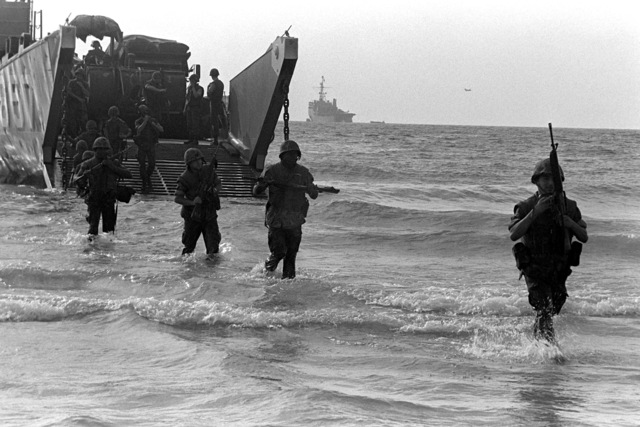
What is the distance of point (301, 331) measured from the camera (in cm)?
827

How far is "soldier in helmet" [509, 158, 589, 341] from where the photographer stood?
279 inches

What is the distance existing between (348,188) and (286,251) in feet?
52.8

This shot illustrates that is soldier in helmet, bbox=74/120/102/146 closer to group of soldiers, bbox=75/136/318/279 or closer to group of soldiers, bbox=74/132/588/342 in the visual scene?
group of soldiers, bbox=75/136/318/279

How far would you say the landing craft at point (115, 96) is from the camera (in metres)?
17.3

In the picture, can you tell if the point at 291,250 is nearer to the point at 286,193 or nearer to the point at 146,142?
the point at 286,193

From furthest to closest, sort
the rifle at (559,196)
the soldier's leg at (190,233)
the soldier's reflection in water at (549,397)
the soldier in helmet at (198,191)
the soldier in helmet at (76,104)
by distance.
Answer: the soldier in helmet at (76,104) → the soldier's leg at (190,233) → the soldier in helmet at (198,191) → the rifle at (559,196) → the soldier's reflection in water at (549,397)

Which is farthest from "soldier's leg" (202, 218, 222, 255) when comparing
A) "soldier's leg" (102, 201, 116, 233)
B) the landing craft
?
the landing craft

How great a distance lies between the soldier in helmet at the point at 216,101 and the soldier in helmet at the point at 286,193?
1025 cm

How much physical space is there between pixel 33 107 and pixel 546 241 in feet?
47.2

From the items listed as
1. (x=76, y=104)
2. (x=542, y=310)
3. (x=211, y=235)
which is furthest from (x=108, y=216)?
(x=542, y=310)

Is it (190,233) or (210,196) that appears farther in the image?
(190,233)

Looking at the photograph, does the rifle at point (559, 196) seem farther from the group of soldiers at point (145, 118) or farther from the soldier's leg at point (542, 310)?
the group of soldiers at point (145, 118)

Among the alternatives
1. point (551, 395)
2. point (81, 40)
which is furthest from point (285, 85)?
point (551, 395)

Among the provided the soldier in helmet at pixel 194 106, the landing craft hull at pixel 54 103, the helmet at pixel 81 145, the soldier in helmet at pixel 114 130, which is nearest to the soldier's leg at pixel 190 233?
the helmet at pixel 81 145
